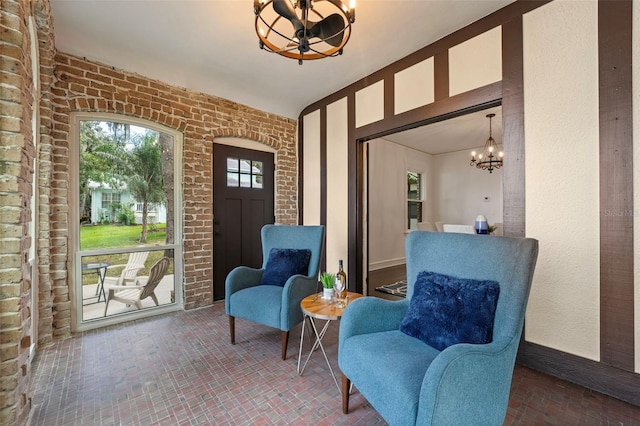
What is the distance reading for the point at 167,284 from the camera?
132 inches

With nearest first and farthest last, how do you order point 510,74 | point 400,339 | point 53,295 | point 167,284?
point 400,339, point 510,74, point 53,295, point 167,284

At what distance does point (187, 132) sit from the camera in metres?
3.37

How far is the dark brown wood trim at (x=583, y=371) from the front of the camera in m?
1.75

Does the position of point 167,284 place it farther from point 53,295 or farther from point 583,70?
point 583,70

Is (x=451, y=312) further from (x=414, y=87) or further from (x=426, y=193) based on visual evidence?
(x=426, y=193)

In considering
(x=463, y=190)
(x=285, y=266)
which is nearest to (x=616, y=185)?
(x=285, y=266)

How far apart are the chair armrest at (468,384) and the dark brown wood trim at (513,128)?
130 centimetres

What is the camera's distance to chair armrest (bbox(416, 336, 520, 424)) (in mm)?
1084

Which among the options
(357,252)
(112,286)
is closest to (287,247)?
(357,252)

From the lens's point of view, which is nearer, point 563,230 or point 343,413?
point 343,413

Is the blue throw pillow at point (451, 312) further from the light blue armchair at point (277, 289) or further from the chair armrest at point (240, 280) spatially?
the chair armrest at point (240, 280)

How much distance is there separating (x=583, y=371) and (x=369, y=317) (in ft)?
5.26

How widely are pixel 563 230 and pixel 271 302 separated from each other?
2256mm

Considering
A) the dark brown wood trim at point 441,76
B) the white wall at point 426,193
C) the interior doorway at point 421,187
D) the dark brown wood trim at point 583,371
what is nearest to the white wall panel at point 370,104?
the dark brown wood trim at point 441,76
